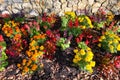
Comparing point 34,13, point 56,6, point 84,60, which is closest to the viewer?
point 84,60

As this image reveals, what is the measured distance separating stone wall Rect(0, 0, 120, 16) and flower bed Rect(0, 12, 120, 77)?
0.37 meters

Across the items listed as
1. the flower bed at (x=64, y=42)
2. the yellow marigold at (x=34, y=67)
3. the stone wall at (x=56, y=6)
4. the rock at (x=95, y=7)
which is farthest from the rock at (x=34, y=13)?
the yellow marigold at (x=34, y=67)

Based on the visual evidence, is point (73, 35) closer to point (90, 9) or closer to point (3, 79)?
point (90, 9)

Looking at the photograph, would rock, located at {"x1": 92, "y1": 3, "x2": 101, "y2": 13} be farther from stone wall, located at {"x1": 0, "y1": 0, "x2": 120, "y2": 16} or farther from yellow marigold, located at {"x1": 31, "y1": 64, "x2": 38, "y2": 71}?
yellow marigold, located at {"x1": 31, "y1": 64, "x2": 38, "y2": 71}

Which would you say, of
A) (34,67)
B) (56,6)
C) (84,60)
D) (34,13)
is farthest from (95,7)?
(34,67)

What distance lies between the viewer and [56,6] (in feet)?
23.2

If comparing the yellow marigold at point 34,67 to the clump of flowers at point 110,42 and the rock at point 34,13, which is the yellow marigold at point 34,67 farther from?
the rock at point 34,13

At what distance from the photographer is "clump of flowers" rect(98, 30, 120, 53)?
18.9 ft

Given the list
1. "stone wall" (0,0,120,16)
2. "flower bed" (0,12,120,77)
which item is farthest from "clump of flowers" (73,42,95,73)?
"stone wall" (0,0,120,16)

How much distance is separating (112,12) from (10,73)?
296 centimetres

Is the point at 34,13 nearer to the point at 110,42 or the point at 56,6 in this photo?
the point at 56,6

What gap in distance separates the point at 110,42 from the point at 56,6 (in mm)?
1895

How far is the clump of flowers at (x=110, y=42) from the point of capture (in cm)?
576

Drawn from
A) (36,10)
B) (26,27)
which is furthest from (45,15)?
(26,27)
